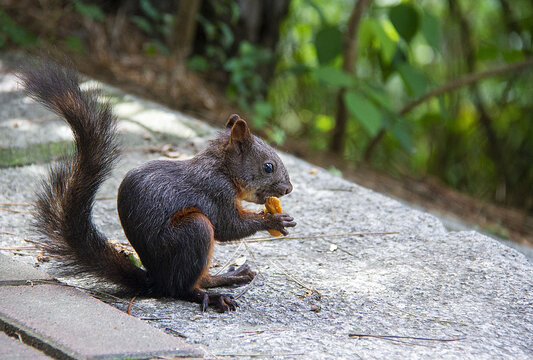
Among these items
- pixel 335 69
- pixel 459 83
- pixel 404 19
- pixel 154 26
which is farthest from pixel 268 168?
pixel 154 26

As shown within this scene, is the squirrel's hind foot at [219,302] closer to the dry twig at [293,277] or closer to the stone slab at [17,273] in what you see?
the dry twig at [293,277]

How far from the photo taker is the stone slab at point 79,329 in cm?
185

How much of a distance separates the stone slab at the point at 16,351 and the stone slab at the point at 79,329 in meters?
0.03

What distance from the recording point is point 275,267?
297 centimetres

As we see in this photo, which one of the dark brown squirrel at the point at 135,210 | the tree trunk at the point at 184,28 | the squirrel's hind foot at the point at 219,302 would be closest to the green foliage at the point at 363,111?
the tree trunk at the point at 184,28

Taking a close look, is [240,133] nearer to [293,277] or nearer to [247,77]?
[293,277]

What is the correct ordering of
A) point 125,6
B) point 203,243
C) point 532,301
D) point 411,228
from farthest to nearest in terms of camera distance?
point 125,6 → point 411,228 → point 532,301 → point 203,243

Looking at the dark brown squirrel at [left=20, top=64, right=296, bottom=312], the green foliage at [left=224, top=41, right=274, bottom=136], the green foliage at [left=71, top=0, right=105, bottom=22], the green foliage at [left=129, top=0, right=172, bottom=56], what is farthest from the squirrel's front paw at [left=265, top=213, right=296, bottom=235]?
the green foliage at [left=71, top=0, right=105, bottom=22]

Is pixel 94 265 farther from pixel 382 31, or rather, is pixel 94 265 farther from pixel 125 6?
pixel 125 6

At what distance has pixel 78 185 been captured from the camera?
96.9 inches

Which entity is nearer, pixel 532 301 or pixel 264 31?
pixel 532 301

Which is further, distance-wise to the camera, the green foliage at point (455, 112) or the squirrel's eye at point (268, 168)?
the green foliage at point (455, 112)

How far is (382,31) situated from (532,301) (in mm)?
3049

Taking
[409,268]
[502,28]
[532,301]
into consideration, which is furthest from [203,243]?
[502,28]
